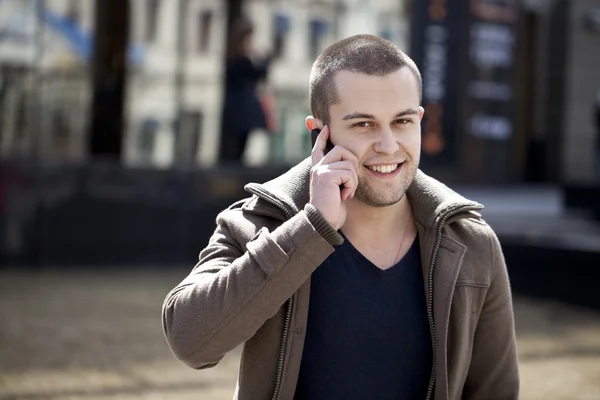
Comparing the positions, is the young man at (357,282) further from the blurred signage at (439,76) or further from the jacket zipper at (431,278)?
the blurred signage at (439,76)

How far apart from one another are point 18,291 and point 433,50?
26.3 ft

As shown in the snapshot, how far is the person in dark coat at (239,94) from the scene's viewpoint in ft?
42.3

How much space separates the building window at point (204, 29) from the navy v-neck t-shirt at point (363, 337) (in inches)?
413

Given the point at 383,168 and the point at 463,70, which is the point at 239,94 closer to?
the point at 463,70

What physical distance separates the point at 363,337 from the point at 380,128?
524 mm

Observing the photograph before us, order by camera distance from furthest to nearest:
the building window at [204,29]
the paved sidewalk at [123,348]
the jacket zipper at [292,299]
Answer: the building window at [204,29]
the paved sidewalk at [123,348]
the jacket zipper at [292,299]

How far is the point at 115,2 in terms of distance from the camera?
484 inches

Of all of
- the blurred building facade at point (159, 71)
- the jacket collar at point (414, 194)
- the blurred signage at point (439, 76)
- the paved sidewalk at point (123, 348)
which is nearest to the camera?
the jacket collar at point (414, 194)

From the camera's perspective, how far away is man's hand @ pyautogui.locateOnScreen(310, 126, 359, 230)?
237 cm

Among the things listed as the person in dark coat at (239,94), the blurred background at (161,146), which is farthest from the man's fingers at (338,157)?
the person in dark coat at (239,94)

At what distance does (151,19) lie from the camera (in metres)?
12.4

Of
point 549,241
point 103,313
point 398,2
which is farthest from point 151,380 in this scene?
point 398,2

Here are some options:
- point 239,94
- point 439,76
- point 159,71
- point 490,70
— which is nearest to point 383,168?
point 159,71

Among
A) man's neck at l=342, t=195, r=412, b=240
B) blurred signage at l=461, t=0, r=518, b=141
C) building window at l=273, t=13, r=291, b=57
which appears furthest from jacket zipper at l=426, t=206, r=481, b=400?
blurred signage at l=461, t=0, r=518, b=141
